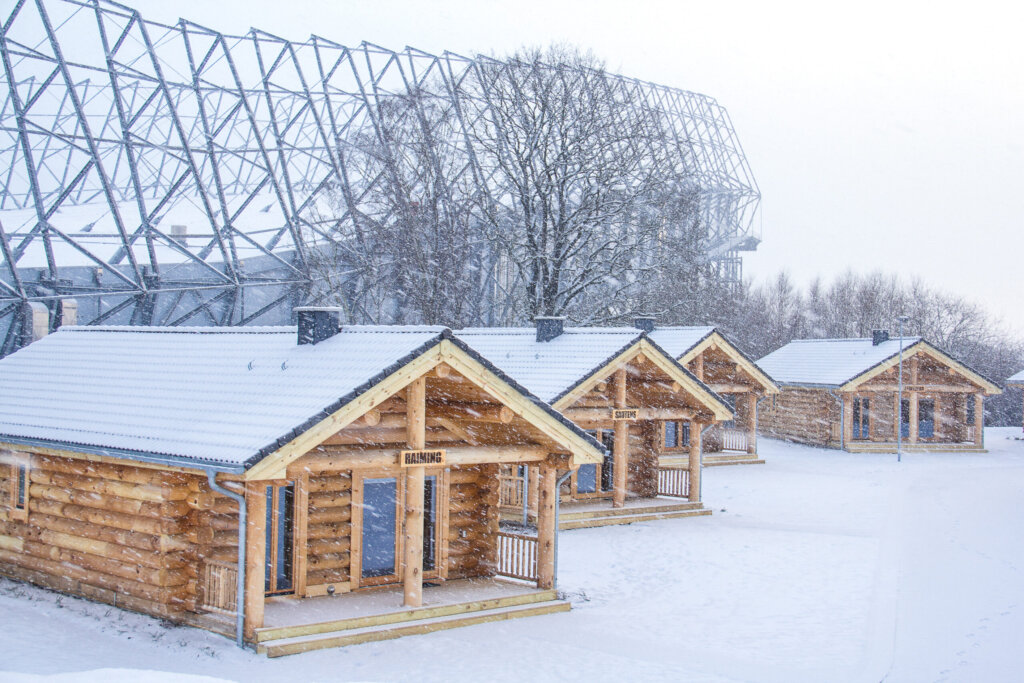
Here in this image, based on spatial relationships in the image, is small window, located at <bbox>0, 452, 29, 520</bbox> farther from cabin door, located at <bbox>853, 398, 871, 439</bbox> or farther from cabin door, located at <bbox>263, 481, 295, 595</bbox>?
cabin door, located at <bbox>853, 398, 871, 439</bbox>

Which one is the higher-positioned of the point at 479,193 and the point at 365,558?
the point at 479,193

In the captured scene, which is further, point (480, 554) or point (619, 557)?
point (619, 557)

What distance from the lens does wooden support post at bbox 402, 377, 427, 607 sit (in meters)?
13.2

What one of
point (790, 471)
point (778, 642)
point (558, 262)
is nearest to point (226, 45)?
point (558, 262)

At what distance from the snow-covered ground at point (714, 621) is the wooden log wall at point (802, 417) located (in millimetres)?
15007

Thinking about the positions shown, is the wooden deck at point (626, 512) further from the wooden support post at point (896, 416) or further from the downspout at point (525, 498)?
the wooden support post at point (896, 416)

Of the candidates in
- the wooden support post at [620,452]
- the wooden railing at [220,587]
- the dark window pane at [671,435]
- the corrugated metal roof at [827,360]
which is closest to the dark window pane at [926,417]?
the corrugated metal roof at [827,360]

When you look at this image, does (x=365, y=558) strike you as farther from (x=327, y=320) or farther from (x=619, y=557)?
(x=619, y=557)

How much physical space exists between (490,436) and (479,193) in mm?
20606

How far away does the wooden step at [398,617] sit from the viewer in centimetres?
1184

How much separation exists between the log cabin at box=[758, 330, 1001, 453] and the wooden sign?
1084 inches

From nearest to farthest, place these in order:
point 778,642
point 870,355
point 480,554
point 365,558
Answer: point 778,642 < point 365,558 < point 480,554 < point 870,355

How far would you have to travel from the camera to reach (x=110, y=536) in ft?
44.4

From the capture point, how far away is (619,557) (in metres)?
18.9
